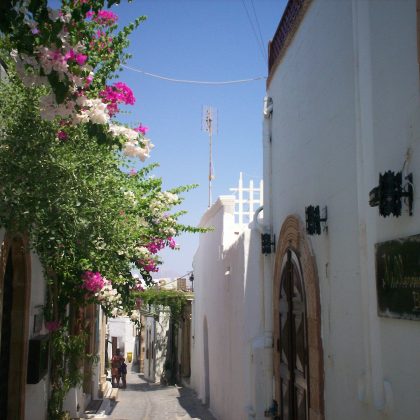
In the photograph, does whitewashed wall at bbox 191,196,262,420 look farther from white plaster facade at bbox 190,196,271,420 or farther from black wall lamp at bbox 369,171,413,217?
black wall lamp at bbox 369,171,413,217

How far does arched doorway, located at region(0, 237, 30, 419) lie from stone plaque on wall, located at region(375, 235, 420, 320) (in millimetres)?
3776

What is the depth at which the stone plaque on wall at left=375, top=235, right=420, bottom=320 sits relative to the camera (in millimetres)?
3188

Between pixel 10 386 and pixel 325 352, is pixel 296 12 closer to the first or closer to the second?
pixel 325 352

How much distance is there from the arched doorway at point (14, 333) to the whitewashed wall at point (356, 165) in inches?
122

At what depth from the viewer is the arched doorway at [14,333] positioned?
6.04m

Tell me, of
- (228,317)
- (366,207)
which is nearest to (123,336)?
(228,317)

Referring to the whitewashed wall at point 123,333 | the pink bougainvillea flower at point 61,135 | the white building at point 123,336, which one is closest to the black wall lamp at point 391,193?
the pink bougainvillea flower at point 61,135

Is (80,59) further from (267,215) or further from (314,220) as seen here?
(267,215)

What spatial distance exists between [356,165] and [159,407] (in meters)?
11.0

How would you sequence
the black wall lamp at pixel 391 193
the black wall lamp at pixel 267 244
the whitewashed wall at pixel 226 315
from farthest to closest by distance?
1. the whitewashed wall at pixel 226 315
2. the black wall lamp at pixel 267 244
3. the black wall lamp at pixel 391 193

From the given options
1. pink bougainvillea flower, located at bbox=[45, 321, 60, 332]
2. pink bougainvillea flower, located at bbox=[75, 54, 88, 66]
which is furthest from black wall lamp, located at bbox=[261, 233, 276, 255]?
pink bougainvillea flower, located at bbox=[75, 54, 88, 66]

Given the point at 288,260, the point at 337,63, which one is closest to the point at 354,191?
the point at 337,63

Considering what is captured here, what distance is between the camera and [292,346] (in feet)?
20.8

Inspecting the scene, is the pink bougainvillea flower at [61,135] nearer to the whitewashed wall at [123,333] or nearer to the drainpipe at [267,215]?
the drainpipe at [267,215]
